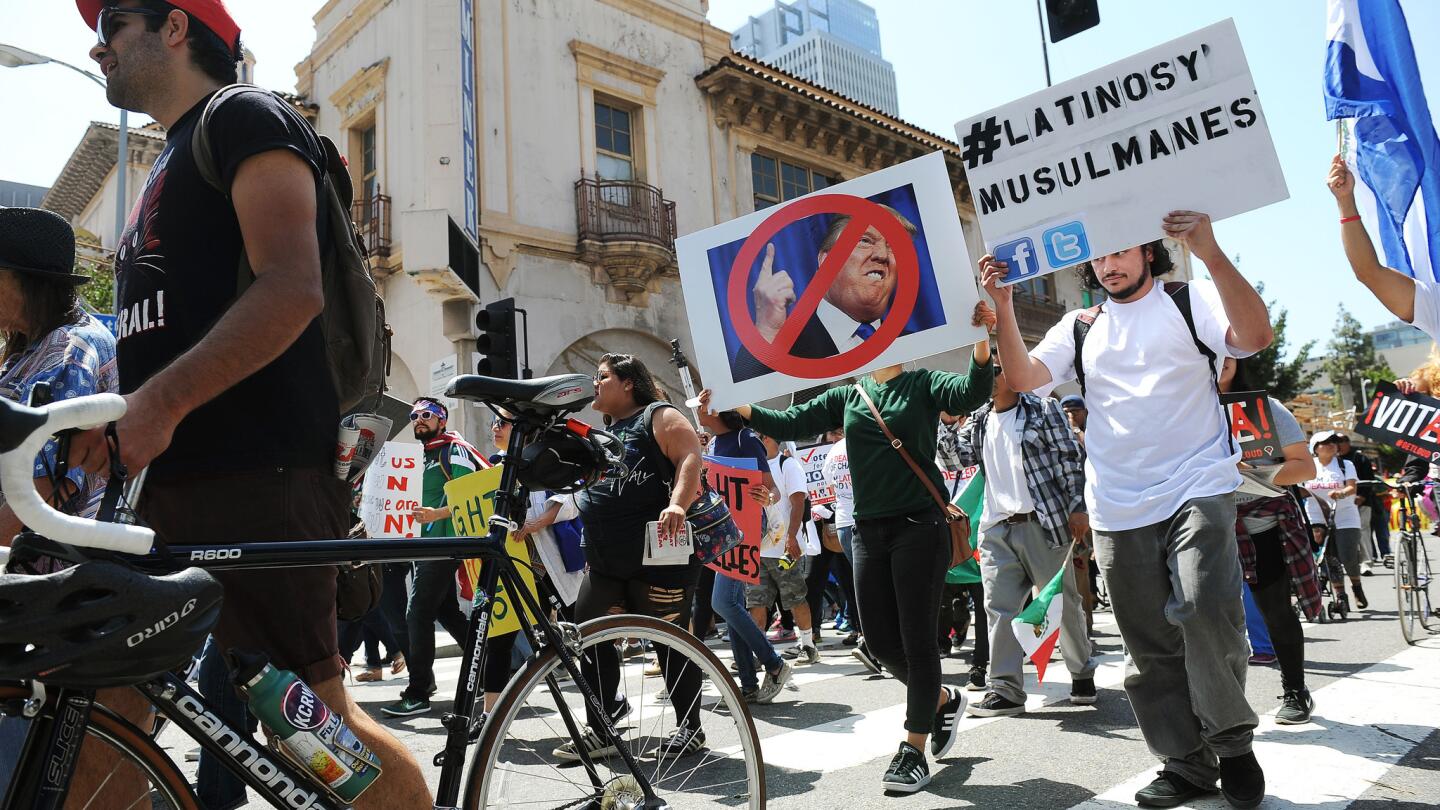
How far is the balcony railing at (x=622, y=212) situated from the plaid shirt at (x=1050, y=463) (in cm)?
1219

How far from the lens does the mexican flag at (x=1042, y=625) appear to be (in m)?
Result: 5.13

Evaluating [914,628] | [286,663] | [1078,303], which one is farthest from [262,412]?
[1078,303]

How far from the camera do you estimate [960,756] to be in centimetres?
445

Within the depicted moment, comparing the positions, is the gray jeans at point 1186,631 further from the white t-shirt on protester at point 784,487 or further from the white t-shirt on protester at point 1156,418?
the white t-shirt on protester at point 784,487

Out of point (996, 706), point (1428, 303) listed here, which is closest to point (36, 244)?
point (1428, 303)

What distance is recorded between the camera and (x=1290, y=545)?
5.00 m

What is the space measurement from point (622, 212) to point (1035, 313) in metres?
14.5

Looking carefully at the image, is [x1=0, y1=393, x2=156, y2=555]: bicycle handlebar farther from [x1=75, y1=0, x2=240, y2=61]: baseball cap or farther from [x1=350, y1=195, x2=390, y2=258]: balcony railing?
[x1=350, y1=195, x2=390, y2=258]: balcony railing

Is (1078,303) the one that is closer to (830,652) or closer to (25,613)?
(830,652)

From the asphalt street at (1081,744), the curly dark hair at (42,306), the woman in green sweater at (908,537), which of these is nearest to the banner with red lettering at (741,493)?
the asphalt street at (1081,744)

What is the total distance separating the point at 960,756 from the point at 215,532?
338cm

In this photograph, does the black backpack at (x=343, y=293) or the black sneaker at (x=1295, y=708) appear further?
the black sneaker at (x=1295, y=708)

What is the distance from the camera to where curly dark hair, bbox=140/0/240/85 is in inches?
89.5

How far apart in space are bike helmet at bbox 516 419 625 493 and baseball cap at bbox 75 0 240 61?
1.19m
